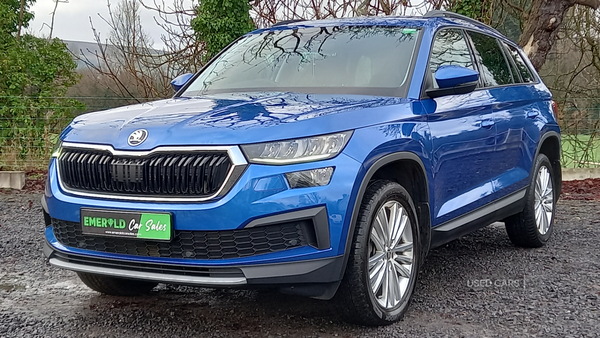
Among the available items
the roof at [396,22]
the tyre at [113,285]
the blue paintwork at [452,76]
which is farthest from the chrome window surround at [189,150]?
the roof at [396,22]

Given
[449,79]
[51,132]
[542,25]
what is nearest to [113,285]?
[449,79]

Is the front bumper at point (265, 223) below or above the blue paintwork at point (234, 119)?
below

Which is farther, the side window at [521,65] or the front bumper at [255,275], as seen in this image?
the side window at [521,65]

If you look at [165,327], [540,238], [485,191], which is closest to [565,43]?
[540,238]

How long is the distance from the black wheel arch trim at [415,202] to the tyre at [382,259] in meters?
0.09

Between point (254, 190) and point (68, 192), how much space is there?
107 centimetres

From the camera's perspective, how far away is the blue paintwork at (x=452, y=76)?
407 cm

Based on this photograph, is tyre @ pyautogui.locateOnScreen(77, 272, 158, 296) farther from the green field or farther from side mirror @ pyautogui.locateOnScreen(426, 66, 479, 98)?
the green field

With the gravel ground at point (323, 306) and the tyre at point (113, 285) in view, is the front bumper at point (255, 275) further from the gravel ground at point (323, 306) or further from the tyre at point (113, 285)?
the tyre at point (113, 285)

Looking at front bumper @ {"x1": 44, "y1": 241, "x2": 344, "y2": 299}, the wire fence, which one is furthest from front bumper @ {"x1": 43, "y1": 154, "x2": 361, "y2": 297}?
the wire fence

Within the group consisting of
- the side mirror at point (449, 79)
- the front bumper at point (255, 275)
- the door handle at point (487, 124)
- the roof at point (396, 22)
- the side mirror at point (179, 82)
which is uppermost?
the roof at point (396, 22)

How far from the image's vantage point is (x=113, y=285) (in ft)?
13.8

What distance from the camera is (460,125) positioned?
4.34 m

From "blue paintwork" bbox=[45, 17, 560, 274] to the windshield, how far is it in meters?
0.13
